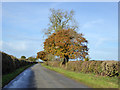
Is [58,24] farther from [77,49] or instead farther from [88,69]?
[88,69]

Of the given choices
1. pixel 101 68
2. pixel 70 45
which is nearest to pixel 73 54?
pixel 70 45

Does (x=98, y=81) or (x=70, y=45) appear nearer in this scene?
(x=98, y=81)

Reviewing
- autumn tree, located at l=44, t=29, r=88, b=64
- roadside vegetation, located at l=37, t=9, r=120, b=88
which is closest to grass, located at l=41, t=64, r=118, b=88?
roadside vegetation, located at l=37, t=9, r=120, b=88

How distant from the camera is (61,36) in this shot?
1291 inches

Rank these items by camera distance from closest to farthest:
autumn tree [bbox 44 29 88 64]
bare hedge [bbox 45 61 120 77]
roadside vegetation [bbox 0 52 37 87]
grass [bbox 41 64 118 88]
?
grass [bbox 41 64 118 88]
roadside vegetation [bbox 0 52 37 87]
bare hedge [bbox 45 61 120 77]
autumn tree [bbox 44 29 88 64]

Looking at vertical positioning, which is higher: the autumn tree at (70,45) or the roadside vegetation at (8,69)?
the autumn tree at (70,45)

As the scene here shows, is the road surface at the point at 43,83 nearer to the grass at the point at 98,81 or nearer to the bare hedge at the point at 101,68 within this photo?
the grass at the point at 98,81

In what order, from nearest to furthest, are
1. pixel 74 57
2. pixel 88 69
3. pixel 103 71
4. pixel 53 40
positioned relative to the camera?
pixel 103 71 → pixel 88 69 → pixel 74 57 → pixel 53 40

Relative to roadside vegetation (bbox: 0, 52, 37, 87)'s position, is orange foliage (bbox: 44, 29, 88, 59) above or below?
above

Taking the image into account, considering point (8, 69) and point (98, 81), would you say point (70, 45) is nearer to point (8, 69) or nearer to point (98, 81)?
point (8, 69)

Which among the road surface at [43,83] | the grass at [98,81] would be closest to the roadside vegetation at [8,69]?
the road surface at [43,83]

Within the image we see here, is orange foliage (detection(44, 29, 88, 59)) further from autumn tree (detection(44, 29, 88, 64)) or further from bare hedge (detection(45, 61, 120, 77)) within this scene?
bare hedge (detection(45, 61, 120, 77))

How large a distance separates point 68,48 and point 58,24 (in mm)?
12300

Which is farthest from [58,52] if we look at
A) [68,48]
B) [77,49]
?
[77,49]
